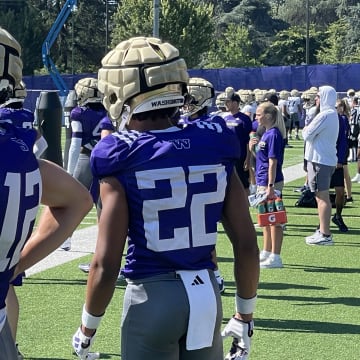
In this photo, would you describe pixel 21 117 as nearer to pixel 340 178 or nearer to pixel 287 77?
pixel 340 178

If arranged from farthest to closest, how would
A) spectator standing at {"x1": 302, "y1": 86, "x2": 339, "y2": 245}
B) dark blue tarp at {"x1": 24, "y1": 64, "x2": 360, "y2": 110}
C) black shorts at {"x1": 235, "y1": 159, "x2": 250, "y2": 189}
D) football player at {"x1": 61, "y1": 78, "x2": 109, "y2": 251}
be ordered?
dark blue tarp at {"x1": 24, "y1": 64, "x2": 360, "y2": 110} < black shorts at {"x1": 235, "y1": 159, "x2": 250, "y2": 189} < spectator standing at {"x1": 302, "y1": 86, "x2": 339, "y2": 245} < football player at {"x1": 61, "y1": 78, "x2": 109, "y2": 251}

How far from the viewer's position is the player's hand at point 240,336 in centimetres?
369

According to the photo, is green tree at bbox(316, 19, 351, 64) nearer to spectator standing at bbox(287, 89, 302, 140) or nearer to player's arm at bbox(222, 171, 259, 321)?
spectator standing at bbox(287, 89, 302, 140)

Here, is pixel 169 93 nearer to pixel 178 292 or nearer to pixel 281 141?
pixel 178 292

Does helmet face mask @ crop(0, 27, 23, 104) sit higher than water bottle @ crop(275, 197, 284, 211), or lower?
higher

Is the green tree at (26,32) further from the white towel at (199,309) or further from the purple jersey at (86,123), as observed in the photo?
the white towel at (199,309)

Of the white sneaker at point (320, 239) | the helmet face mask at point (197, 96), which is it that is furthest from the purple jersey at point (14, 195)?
the white sneaker at point (320, 239)

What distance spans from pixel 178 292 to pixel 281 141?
630 cm

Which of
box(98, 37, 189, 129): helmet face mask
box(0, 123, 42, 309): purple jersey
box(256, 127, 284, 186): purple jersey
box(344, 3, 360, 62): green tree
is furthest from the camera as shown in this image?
box(344, 3, 360, 62): green tree

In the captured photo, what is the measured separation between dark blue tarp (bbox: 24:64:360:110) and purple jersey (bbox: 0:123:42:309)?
35.3 metres

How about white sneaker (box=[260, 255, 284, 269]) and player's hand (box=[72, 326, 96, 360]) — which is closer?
player's hand (box=[72, 326, 96, 360])

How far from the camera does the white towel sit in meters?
3.31

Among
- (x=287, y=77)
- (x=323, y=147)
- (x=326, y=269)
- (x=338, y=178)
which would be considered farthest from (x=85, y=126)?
(x=287, y=77)

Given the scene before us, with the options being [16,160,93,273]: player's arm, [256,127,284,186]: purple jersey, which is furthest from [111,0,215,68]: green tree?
[16,160,93,273]: player's arm
